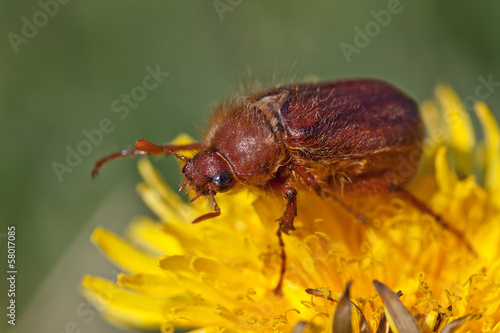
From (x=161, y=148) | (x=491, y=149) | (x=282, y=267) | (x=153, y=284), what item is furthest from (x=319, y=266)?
(x=491, y=149)

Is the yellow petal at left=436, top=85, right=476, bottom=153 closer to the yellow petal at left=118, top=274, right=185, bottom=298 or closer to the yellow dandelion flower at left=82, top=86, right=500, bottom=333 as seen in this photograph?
the yellow dandelion flower at left=82, top=86, right=500, bottom=333

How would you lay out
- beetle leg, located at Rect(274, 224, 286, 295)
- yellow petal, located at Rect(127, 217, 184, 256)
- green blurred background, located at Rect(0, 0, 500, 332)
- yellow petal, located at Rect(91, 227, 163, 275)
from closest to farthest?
beetle leg, located at Rect(274, 224, 286, 295)
yellow petal, located at Rect(91, 227, 163, 275)
yellow petal, located at Rect(127, 217, 184, 256)
green blurred background, located at Rect(0, 0, 500, 332)

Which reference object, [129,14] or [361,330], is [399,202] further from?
[129,14]

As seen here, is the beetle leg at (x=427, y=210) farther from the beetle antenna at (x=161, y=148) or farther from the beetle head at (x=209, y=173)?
the beetle antenna at (x=161, y=148)

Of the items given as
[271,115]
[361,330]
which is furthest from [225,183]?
[361,330]

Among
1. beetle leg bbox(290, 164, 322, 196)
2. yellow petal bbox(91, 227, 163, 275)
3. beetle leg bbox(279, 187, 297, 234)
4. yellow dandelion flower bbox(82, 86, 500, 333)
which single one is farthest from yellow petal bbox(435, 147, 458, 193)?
yellow petal bbox(91, 227, 163, 275)

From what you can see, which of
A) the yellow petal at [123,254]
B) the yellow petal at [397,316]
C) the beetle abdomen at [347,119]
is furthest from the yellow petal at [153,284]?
the yellow petal at [397,316]
